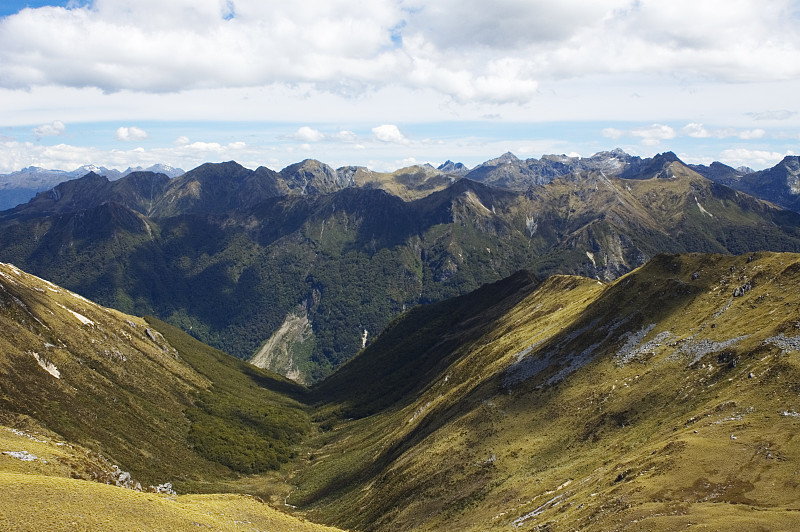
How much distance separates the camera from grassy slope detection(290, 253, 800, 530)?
65938 mm

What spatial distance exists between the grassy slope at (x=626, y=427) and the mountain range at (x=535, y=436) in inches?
15.6

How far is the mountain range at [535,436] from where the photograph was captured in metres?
65.8

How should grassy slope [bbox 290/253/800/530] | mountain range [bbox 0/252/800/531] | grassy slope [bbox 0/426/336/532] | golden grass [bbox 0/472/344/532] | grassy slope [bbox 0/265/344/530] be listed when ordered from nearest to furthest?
golden grass [bbox 0/472/344/532] → grassy slope [bbox 0/426/336/532] → grassy slope [bbox 0/265/344/530] → mountain range [bbox 0/252/800/531] → grassy slope [bbox 290/253/800/530]

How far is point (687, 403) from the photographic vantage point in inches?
3716

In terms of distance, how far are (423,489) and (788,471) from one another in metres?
72.2

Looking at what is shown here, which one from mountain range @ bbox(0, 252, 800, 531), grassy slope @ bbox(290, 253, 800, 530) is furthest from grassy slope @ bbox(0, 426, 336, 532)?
grassy slope @ bbox(290, 253, 800, 530)

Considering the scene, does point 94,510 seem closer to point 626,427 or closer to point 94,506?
point 94,506

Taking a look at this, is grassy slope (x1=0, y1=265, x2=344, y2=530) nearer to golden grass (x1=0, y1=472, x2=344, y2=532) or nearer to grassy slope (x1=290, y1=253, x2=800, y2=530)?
golden grass (x1=0, y1=472, x2=344, y2=532)

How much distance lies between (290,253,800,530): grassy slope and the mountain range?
0.40 metres

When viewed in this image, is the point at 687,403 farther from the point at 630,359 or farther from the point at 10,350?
the point at 10,350

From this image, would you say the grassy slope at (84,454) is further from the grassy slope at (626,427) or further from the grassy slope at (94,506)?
the grassy slope at (626,427)

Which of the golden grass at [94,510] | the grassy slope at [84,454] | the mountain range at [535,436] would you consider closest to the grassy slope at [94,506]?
the golden grass at [94,510]

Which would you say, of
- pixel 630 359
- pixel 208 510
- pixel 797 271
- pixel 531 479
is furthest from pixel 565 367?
pixel 208 510

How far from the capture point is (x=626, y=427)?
98.2 metres
